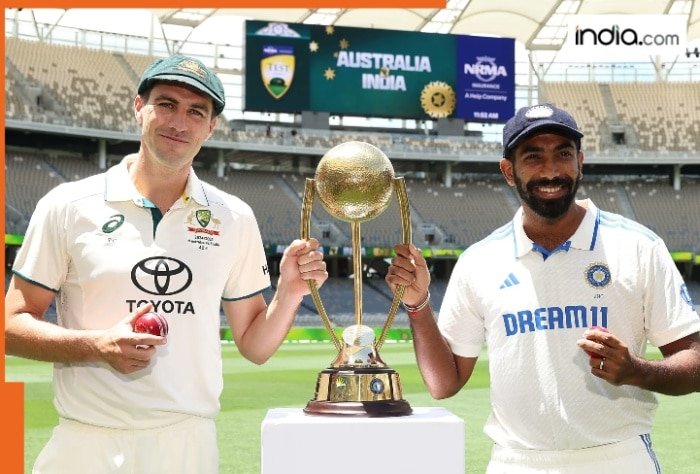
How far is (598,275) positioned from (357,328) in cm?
80

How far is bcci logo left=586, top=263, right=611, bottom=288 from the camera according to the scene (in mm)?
2885

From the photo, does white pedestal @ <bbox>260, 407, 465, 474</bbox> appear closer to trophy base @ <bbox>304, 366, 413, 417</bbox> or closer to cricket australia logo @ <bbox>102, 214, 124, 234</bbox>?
trophy base @ <bbox>304, 366, 413, 417</bbox>

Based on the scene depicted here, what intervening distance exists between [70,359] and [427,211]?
38.8m

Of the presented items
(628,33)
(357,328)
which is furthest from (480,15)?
(357,328)

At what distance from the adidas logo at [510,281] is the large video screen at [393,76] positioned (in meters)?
35.0

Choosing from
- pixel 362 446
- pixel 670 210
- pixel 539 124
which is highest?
pixel 670 210

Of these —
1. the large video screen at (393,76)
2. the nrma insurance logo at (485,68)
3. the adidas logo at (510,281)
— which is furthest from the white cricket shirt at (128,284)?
the nrma insurance logo at (485,68)

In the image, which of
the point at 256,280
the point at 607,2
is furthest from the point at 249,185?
the point at 256,280

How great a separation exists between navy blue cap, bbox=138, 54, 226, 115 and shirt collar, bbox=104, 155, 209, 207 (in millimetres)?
Result: 283

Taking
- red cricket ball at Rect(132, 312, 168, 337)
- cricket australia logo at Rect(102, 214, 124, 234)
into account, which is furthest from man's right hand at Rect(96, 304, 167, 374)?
cricket australia logo at Rect(102, 214, 124, 234)

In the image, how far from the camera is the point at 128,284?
112 inches

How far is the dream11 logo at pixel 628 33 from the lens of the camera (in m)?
35.7

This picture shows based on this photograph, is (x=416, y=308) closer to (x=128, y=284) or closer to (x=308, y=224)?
(x=308, y=224)

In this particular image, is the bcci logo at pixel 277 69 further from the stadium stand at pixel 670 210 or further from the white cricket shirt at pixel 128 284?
the white cricket shirt at pixel 128 284
